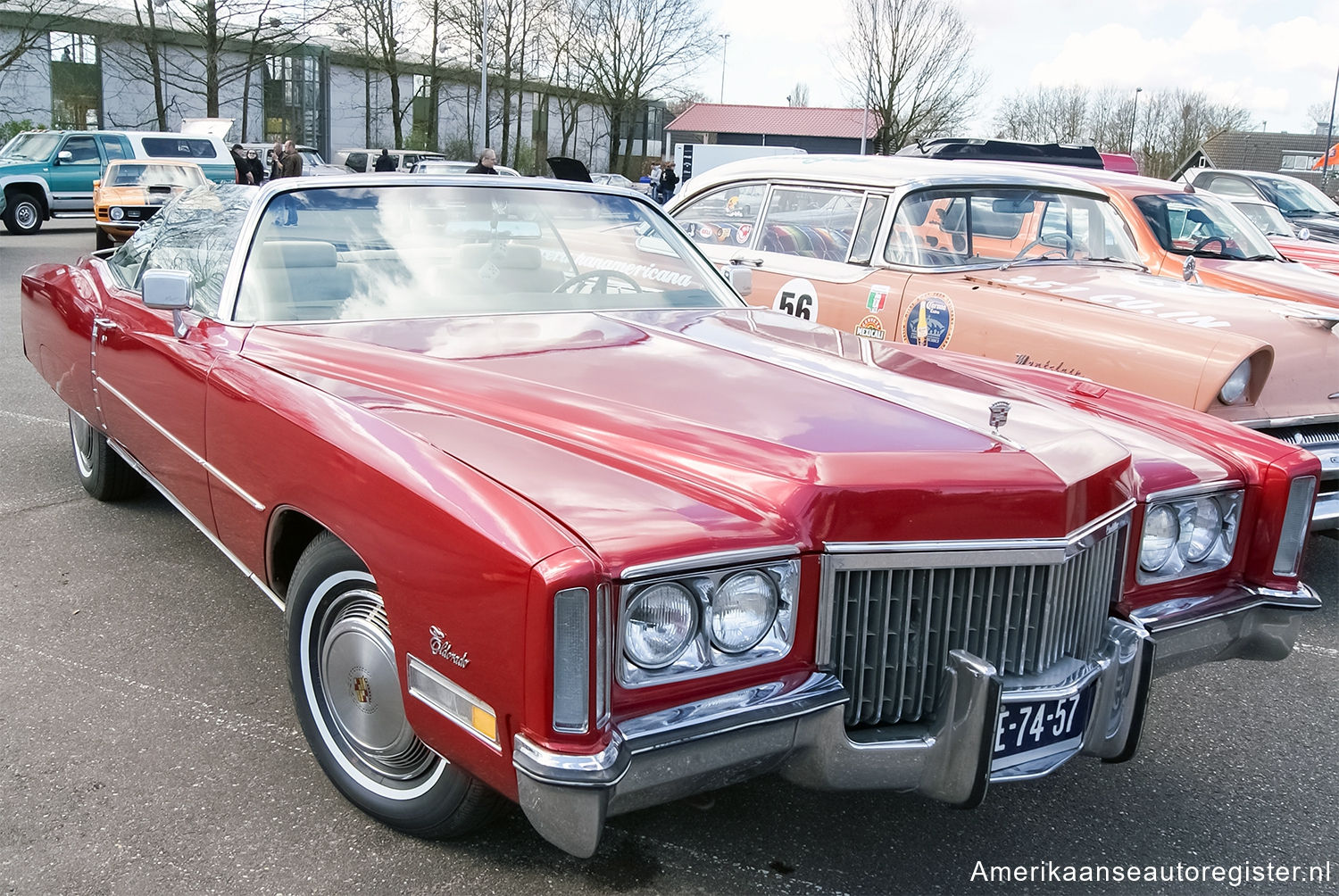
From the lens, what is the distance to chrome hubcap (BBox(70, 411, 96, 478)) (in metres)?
4.87

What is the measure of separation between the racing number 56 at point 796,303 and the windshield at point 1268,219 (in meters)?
7.46

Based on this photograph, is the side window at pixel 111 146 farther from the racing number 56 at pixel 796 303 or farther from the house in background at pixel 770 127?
the house in background at pixel 770 127

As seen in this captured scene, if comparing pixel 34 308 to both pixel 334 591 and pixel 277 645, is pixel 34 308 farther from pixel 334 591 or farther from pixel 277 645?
pixel 334 591

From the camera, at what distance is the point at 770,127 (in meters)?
69.1

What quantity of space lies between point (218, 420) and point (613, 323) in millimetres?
1152

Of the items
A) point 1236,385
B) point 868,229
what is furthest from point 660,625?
point 868,229

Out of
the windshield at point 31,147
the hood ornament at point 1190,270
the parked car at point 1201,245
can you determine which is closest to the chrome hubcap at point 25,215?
the windshield at point 31,147

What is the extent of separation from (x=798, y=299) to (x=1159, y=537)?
10.4 feet

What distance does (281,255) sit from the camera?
3373mm

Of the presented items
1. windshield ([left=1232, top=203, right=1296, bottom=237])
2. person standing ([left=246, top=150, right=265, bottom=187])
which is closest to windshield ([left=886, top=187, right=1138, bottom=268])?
windshield ([left=1232, top=203, right=1296, bottom=237])

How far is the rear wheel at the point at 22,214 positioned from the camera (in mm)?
19656

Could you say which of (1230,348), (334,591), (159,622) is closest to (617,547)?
(334,591)

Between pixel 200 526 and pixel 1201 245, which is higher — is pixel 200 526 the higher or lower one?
the lower one

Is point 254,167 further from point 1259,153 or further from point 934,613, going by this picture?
point 1259,153
